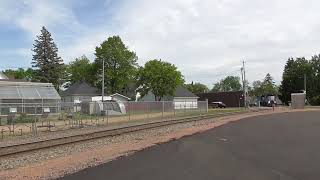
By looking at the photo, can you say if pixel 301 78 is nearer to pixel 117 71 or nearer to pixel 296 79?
pixel 296 79

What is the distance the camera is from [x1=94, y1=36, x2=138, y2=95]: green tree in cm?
10188

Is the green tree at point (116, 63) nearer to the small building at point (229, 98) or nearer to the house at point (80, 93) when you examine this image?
the house at point (80, 93)

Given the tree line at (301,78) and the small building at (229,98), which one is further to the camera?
the tree line at (301,78)

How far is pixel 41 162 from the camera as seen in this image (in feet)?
61.2

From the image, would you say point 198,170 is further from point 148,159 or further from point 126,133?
point 126,133

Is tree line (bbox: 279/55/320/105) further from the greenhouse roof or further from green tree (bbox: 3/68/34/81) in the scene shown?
the greenhouse roof

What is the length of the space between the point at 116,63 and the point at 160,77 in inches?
355

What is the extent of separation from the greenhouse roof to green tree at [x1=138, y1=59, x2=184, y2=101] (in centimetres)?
4341

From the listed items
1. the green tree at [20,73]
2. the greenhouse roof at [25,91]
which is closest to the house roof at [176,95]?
the green tree at [20,73]

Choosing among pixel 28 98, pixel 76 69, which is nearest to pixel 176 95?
pixel 76 69

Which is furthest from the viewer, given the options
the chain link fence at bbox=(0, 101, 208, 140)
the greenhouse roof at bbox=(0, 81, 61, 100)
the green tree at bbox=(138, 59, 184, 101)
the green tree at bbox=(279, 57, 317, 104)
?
the green tree at bbox=(279, 57, 317, 104)

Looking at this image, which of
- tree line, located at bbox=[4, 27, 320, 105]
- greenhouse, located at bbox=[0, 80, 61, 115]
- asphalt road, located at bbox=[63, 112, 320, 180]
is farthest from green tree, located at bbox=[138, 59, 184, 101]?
asphalt road, located at bbox=[63, 112, 320, 180]

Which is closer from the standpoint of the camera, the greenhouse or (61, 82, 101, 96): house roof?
the greenhouse

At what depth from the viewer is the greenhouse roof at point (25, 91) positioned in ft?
178
